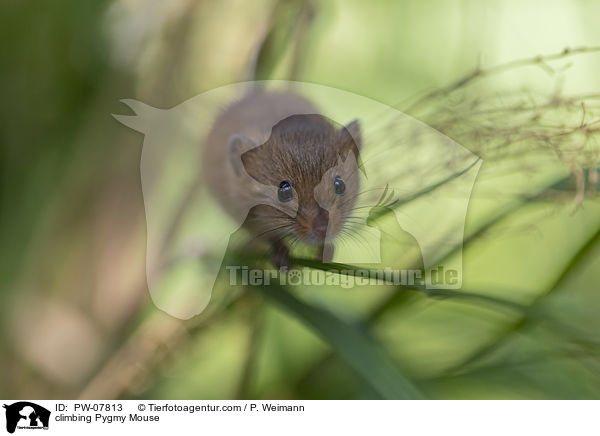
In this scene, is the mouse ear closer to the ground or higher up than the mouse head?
higher up

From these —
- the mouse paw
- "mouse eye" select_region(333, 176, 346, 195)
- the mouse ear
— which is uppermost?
the mouse ear

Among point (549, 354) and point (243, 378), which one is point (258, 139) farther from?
point (549, 354)

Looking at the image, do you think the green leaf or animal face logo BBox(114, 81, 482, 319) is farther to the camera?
animal face logo BBox(114, 81, 482, 319)

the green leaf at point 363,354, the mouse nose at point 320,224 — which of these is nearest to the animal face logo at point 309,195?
the mouse nose at point 320,224
